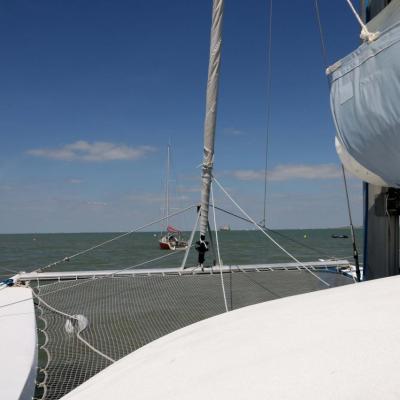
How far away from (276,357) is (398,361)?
0.31 meters

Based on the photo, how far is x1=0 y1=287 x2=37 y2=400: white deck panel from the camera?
206 centimetres

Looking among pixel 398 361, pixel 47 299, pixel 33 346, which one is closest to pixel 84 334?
pixel 33 346

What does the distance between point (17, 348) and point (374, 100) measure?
8.83 feet

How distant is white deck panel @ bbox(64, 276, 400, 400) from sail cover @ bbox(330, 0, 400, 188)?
1199mm

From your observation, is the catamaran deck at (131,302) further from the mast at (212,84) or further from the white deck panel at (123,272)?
the mast at (212,84)

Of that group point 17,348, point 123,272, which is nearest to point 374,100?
→ point 17,348

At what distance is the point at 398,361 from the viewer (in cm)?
95

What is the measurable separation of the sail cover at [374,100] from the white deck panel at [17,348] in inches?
95.6

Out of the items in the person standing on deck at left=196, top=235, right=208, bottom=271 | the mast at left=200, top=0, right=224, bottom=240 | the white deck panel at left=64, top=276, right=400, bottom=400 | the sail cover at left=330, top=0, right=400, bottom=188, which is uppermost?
the mast at left=200, top=0, right=224, bottom=240

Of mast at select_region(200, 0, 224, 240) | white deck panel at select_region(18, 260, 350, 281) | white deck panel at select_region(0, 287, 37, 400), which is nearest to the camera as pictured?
white deck panel at select_region(0, 287, 37, 400)

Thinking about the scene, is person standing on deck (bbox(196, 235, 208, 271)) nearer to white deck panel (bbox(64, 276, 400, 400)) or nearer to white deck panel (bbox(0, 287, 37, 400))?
white deck panel (bbox(0, 287, 37, 400))

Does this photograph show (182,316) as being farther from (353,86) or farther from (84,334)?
(353,86)

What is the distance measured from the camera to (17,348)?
2.60 metres

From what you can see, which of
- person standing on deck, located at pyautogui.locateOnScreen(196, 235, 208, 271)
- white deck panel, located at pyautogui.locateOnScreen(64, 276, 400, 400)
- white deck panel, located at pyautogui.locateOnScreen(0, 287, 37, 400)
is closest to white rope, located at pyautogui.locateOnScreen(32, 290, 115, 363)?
white deck panel, located at pyautogui.locateOnScreen(0, 287, 37, 400)
